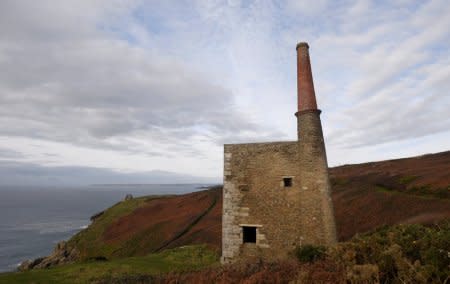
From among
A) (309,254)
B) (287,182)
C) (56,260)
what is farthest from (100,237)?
(309,254)

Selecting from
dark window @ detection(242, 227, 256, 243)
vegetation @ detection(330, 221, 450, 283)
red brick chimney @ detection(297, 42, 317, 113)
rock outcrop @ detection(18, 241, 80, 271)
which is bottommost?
rock outcrop @ detection(18, 241, 80, 271)

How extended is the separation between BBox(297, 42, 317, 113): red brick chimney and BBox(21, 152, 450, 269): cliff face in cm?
1129

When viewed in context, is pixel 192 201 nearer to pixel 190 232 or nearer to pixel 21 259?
pixel 190 232

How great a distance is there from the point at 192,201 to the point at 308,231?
31.1 meters

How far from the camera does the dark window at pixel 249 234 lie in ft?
53.8

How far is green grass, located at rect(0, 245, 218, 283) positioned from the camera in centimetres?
1500

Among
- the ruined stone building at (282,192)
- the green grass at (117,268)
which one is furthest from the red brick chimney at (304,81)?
the green grass at (117,268)

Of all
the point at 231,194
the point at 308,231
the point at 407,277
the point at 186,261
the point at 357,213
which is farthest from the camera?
the point at 357,213

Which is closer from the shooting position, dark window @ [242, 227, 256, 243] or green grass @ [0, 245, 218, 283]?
green grass @ [0, 245, 218, 283]

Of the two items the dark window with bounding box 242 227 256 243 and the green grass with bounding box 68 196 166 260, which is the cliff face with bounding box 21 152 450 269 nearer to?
the green grass with bounding box 68 196 166 260

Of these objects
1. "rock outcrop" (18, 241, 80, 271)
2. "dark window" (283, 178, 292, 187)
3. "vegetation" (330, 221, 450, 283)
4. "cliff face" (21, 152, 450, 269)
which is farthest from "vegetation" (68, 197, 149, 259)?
"vegetation" (330, 221, 450, 283)

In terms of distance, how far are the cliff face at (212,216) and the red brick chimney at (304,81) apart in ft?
37.0

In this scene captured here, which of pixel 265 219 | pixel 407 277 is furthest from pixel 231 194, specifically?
pixel 407 277

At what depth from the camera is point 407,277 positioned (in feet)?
20.6
